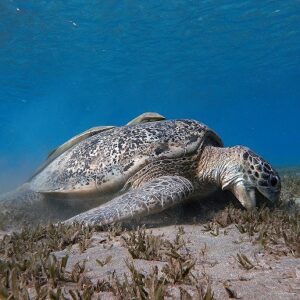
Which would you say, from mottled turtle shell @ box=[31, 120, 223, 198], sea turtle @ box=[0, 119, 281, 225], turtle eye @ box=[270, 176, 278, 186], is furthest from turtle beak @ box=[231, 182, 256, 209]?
mottled turtle shell @ box=[31, 120, 223, 198]

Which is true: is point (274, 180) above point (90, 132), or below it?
below

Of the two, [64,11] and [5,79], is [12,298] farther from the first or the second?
[5,79]

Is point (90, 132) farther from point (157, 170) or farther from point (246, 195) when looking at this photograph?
point (246, 195)

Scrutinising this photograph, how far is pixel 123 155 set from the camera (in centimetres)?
502

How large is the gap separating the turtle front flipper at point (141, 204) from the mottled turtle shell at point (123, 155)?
677mm

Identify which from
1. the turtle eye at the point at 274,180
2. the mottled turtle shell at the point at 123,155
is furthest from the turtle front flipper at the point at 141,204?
the turtle eye at the point at 274,180

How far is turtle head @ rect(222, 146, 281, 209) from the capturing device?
4.45 meters

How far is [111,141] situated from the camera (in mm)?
5344

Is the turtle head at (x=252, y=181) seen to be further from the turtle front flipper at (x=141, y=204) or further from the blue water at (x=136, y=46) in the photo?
the blue water at (x=136, y=46)

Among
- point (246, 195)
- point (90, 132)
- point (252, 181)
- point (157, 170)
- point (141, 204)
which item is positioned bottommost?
point (141, 204)

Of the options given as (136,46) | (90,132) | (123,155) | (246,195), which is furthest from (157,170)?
(136,46)

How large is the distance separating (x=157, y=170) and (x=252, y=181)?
1.41m

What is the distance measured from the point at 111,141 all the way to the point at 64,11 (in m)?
18.4

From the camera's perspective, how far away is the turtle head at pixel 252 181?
14.6ft
